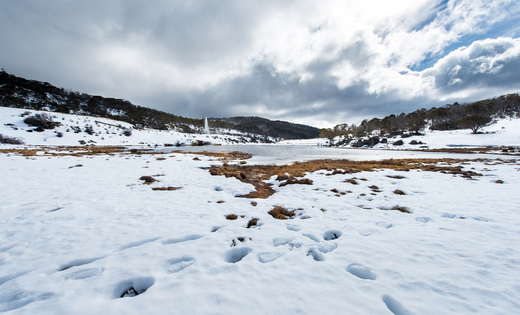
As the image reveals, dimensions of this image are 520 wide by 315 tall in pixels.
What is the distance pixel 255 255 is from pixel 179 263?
1407 millimetres

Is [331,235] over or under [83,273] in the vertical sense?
under

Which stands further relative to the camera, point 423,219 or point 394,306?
point 423,219

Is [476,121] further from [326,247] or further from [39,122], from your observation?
[39,122]

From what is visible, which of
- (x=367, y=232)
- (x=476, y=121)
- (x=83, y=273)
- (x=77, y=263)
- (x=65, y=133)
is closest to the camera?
(x=83, y=273)

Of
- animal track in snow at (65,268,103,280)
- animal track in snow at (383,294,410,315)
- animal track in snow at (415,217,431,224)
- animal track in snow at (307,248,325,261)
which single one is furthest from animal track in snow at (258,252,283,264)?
animal track in snow at (415,217,431,224)

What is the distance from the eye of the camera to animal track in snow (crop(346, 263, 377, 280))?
281 cm

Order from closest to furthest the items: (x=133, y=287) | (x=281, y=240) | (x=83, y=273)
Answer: (x=133, y=287) < (x=83, y=273) < (x=281, y=240)

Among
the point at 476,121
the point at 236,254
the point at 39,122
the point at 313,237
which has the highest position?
the point at 476,121

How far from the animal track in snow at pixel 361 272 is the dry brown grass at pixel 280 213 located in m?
2.45

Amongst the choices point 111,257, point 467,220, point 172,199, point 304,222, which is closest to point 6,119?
point 172,199

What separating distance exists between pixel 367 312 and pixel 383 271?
958 millimetres

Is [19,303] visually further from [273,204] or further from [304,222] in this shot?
[273,204]

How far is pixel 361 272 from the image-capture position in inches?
114

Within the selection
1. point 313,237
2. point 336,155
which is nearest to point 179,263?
point 313,237
